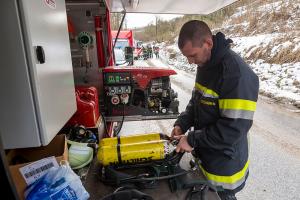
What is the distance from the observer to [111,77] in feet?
11.9

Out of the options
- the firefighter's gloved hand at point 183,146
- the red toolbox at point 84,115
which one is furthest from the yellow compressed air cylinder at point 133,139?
Answer: the red toolbox at point 84,115

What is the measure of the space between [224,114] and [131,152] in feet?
2.11

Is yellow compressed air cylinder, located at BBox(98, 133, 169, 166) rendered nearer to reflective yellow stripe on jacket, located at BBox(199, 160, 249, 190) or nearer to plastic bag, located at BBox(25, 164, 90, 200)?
plastic bag, located at BBox(25, 164, 90, 200)

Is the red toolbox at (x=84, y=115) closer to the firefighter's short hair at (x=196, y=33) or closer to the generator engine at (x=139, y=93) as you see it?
the generator engine at (x=139, y=93)

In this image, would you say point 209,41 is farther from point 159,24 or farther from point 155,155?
point 159,24

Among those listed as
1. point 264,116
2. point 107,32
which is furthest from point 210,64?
point 264,116

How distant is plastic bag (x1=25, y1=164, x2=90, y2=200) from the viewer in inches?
51.4

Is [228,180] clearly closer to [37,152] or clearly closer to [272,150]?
[37,152]

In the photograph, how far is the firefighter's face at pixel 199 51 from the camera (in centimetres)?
174

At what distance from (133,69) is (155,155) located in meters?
2.14

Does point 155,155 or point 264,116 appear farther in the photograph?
point 264,116

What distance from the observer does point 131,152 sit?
1.69 metres

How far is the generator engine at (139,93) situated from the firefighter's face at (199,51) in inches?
74.9

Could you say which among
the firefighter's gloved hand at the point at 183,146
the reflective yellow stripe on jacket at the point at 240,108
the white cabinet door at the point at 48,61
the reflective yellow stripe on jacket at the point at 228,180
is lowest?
the reflective yellow stripe on jacket at the point at 228,180
